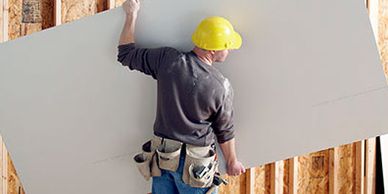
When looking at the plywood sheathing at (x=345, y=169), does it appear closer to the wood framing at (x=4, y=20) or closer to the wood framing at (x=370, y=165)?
the wood framing at (x=370, y=165)

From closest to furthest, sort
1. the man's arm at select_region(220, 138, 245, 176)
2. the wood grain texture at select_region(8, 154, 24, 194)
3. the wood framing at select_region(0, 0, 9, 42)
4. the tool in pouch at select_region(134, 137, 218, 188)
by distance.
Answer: the tool in pouch at select_region(134, 137, 218, 188) < the man's arm at select_region(220, 138, 245, 176) < the wood framing at select_region(0, 0, 9, 42) < the wood grain texture at select_region(8, 154, 24, 194)

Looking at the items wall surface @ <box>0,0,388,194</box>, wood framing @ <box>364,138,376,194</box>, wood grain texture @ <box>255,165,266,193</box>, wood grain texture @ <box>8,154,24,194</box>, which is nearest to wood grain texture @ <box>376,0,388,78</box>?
wood framing @ <box>364,138,376,194</box>

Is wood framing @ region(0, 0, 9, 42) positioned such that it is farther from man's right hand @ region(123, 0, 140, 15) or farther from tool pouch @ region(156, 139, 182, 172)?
tool pouch @ region(156, 139, 182, 172)

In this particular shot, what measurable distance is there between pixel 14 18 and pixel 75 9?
28 centimetres

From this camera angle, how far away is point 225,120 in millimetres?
2488

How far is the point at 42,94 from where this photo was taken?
2695mm

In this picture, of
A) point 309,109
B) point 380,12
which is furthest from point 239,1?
point 380,12

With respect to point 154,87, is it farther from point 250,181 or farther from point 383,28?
point 383,28

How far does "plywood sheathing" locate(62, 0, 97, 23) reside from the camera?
132 inches

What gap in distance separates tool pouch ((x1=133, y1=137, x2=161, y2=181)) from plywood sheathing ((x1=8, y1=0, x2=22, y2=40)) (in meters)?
1.06

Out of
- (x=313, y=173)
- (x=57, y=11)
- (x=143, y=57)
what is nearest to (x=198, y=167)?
(x=143, y=57)

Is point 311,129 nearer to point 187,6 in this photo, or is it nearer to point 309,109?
point 309,109

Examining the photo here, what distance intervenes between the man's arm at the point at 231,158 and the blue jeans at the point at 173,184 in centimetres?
11

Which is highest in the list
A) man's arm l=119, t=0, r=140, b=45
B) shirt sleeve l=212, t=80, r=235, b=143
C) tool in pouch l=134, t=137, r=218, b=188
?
man's arm l=119, t=0, r=140, b=45
